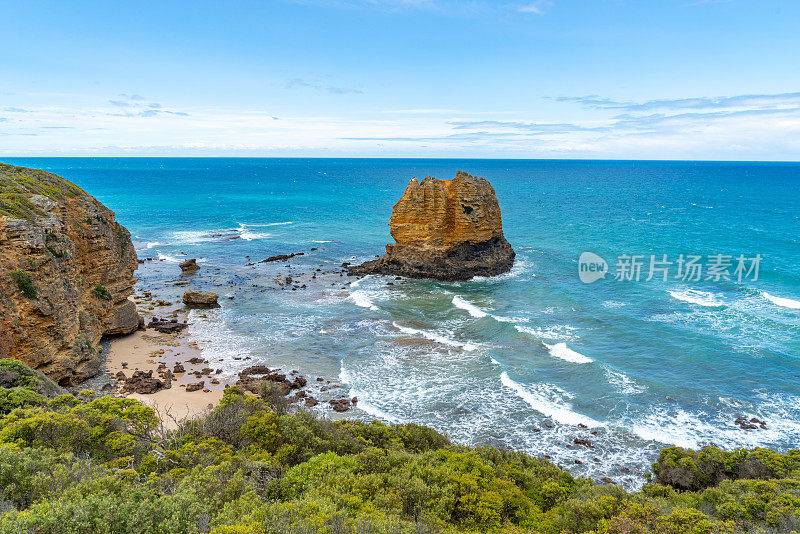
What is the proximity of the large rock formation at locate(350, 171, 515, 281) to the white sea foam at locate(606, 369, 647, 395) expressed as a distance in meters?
22.5

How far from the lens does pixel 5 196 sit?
80.8ft

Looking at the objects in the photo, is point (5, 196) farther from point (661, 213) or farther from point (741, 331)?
point (661, 213)

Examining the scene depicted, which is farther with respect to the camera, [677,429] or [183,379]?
[183,379]

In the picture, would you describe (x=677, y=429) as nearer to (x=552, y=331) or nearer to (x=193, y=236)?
(x=552, y=331)

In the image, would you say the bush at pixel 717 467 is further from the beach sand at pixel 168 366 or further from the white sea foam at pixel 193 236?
the white sea foam at pixel 193 236

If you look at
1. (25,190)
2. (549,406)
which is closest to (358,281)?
(549,406)

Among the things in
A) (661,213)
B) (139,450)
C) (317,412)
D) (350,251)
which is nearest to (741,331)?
(317,412)

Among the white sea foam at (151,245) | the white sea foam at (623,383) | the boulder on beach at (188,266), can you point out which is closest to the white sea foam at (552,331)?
the white sea foam at (623,383)

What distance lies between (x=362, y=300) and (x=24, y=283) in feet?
83.9

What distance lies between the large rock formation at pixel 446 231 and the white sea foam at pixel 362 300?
727cm

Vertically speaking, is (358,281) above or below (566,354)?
above

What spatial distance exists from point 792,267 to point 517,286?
29911 mm

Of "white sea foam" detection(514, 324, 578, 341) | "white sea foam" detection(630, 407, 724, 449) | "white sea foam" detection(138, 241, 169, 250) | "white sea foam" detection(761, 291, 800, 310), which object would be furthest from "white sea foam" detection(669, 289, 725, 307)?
"white sea foam" detection(138, 241, 169, 250)

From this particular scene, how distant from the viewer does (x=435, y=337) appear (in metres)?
34.6
